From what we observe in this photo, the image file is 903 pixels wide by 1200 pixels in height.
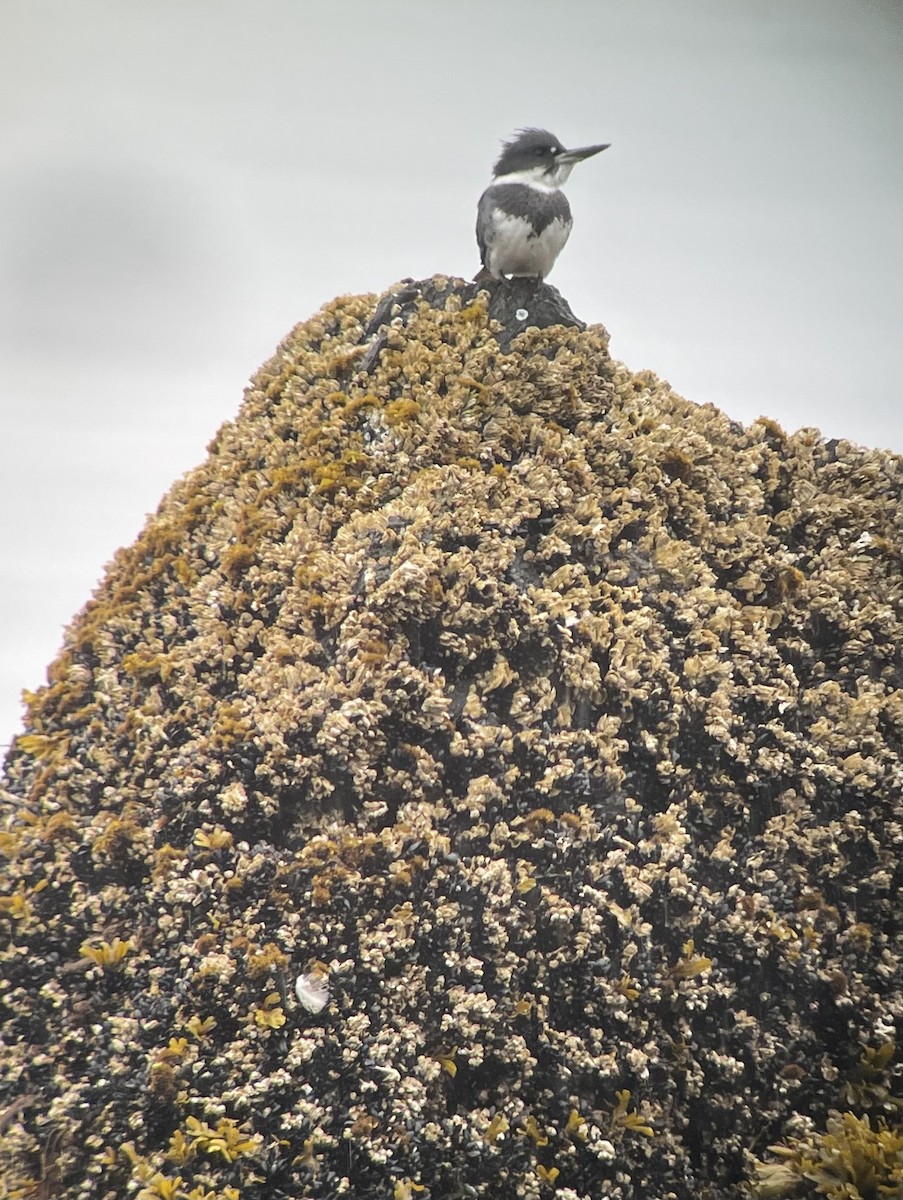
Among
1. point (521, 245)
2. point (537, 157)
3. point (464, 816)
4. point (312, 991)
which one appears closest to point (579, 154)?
point (537, 157)

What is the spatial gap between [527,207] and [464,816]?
1.45 metres

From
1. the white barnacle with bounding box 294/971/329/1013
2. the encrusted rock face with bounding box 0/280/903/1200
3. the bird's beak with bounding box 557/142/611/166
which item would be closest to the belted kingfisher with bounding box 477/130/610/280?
the bird's beak with bounding box 557/142/611/166

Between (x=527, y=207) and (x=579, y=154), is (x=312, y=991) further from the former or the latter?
(x=579, y=154)

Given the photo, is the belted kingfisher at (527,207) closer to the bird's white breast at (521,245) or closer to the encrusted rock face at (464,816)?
the bird's white breast at (521,245)

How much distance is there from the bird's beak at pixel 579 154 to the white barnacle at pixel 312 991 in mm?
1964

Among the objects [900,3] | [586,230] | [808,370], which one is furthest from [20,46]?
[900,3]

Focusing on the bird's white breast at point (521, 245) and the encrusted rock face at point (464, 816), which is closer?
the encrusted rock face at point (464, 816)

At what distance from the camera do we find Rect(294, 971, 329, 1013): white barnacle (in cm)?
166

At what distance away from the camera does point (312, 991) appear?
1.67 m

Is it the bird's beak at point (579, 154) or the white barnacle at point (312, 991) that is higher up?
the bird's beak at point (579, 154)

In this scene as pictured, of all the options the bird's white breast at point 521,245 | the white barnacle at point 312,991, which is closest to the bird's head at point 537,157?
the bird's white breast at point 521,245

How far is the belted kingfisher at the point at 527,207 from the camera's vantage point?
84.0 inches

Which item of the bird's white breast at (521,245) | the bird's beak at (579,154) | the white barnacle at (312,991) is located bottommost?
the white barnacle at (312,991)

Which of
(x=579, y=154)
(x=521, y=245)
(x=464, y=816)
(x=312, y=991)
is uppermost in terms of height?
(x=579, y=154)
